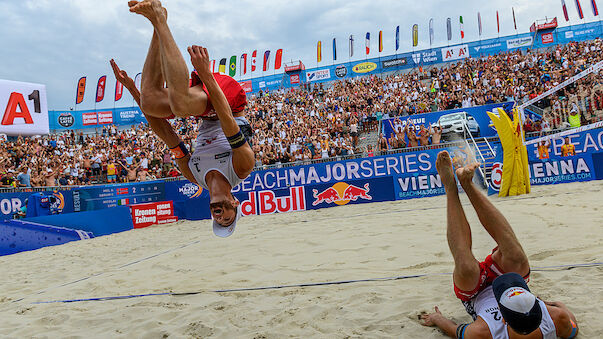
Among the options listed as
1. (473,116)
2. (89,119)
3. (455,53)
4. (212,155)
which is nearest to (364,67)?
(455,53)

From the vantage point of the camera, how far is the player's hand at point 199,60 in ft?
8.70

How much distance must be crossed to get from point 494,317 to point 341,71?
2734 cm

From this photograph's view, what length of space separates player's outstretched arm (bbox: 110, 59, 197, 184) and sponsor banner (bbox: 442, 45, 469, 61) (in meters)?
26.3

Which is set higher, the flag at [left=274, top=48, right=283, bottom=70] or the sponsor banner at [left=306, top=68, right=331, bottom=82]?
the flag at [left=274, top=48, right=283, bottom=70]

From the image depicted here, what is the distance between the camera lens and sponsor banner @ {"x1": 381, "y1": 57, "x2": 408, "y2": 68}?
27531 mm

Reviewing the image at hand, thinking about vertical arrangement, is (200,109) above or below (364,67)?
below

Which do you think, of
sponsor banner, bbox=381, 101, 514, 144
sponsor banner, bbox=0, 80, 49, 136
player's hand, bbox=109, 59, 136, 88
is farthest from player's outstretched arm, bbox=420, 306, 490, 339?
sponsor banner, bbox=381, 101, 514, 144

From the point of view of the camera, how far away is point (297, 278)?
5191mm

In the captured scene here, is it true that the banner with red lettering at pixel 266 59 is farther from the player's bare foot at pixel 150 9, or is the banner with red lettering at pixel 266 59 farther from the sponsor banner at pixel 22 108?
the player's bare foot at pixel 150 9

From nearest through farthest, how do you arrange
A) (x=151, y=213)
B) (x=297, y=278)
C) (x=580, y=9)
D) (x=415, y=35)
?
(x=297, y=278) < (x=151, y=213) < (x=580, y=9) < (x=415, y=35)

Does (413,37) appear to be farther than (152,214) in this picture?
Yes

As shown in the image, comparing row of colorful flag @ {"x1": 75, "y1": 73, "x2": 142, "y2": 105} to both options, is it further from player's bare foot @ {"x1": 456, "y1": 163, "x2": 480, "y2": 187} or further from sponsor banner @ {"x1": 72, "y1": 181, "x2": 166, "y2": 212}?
player's bare foot @ {"x1": 456, "y1": 163, "x2": 480, "y2": 187}

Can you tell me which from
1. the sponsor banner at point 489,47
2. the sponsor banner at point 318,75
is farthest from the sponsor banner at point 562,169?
the sponsor banner at point 318,75

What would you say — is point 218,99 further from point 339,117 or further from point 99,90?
point 99,90
